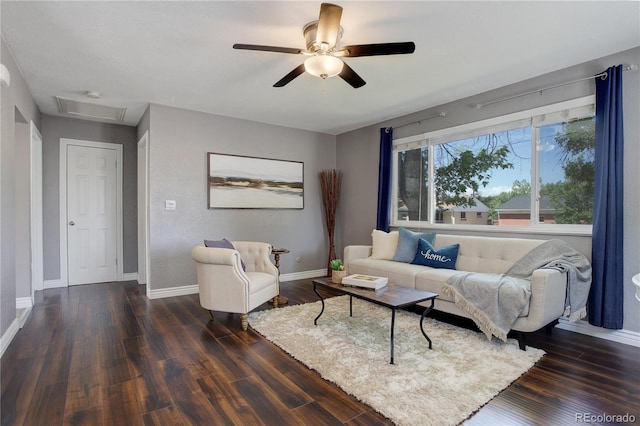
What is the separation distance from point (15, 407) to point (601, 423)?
10.8 feet

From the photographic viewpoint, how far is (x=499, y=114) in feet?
12.3

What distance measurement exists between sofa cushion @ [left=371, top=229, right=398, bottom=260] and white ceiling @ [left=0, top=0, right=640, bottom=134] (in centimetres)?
178

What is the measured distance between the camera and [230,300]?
3.22m

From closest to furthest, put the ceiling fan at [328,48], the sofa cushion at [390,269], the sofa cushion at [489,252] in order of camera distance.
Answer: the ceiling fan at [328,48], the sofa cushion at [489,252], the sofa cushion at [390,269]

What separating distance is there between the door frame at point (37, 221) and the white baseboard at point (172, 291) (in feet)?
5.18

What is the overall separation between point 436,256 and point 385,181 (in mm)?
1611

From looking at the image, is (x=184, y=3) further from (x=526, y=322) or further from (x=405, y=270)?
(x=526, y=322)

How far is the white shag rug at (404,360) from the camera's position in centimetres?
192

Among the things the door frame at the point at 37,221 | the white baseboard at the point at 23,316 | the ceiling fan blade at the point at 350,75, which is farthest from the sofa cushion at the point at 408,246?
the door frame at the point at 37,221

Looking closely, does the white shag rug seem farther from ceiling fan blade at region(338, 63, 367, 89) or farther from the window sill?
ceiling fan blade at region(338, 63, 367, 89)

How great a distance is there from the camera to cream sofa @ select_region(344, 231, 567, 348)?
8.55ft
